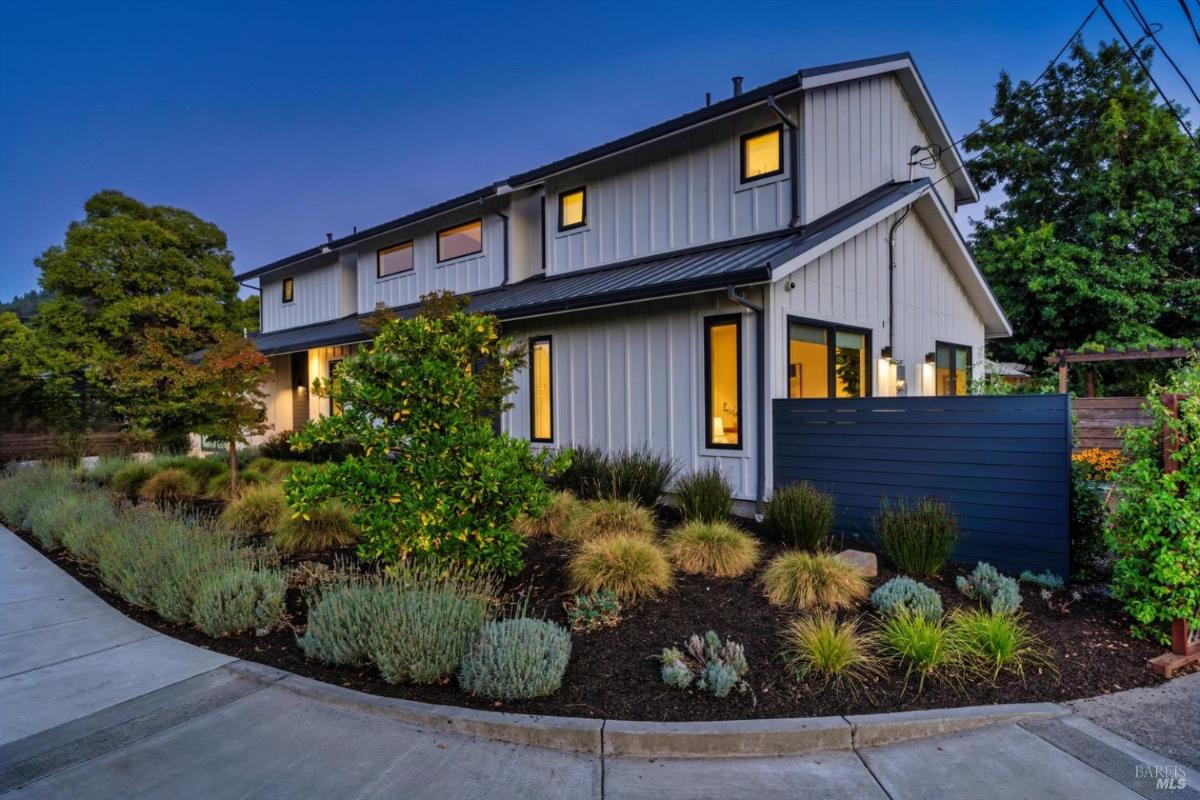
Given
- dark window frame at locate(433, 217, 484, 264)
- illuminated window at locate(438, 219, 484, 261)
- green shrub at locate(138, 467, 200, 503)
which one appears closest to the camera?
green shrub at locate(138, 467, 200, 503)

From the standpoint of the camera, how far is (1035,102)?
19.3m

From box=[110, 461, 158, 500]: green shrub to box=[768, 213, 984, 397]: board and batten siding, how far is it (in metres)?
10.2

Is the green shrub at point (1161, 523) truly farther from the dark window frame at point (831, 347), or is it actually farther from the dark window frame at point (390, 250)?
the dark window frame at point (390, 250)

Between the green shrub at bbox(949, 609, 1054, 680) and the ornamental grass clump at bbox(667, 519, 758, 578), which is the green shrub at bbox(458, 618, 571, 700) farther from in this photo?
the green shrub at bbox(949, 609, 1054, 680)

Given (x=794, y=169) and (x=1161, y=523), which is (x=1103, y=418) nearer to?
(x=794, y=169)

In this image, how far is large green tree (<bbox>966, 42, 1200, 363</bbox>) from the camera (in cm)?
1495

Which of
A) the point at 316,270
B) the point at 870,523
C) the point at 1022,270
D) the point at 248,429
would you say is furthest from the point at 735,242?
the point at 316,270

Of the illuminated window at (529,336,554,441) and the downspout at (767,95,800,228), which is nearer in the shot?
the downspout at (767,95,800,228)

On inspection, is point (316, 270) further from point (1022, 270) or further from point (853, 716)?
point (1022, 270)

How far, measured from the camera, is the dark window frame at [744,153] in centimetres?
848

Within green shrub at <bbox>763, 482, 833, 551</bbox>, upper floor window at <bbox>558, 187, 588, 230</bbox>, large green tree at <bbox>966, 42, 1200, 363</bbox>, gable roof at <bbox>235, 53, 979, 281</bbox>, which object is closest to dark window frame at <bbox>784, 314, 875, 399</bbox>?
green shrub at <bbox>763, 482, 833, 551</bbox>

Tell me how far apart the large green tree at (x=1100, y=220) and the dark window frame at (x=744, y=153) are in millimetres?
10911

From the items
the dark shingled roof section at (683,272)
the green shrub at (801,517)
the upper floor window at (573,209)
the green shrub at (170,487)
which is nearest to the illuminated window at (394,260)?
the dark shingled roof section at (683,272)

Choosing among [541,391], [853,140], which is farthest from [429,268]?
[853,140]
